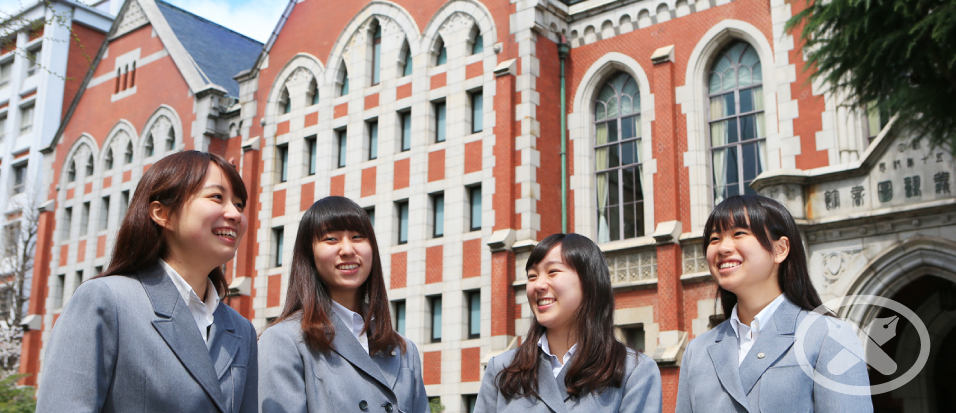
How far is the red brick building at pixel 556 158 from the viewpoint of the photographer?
47.8 feet

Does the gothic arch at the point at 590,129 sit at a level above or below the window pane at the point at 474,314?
above

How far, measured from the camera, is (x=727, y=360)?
394cm

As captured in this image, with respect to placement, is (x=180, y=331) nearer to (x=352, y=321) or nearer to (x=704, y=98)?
(x=352, y=321)

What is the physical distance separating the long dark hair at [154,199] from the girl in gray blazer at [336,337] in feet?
2.53

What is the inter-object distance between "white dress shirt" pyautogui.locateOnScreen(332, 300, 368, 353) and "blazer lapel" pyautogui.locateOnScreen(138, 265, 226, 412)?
41.6 inches

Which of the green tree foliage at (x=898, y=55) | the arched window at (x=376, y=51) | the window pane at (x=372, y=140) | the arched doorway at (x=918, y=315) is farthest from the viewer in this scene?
the arched window at (x=376, y=51)

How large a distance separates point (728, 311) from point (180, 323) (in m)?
2.59

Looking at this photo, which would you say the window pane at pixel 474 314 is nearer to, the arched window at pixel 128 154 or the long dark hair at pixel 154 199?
the arched window at pixel 128 154

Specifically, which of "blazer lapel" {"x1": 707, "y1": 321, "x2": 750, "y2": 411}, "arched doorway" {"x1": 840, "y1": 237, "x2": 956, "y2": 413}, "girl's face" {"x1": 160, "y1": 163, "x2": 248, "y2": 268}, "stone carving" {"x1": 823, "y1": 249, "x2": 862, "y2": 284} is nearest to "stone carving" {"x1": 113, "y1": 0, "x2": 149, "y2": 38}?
"stone carving" {"x1": 823, "y1": 249, "x2": 862, "y2": 284}

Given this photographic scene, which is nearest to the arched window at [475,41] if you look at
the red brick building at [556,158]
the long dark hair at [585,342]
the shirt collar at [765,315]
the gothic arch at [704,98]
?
the red brick building at [556,158]

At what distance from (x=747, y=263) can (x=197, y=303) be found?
240cm

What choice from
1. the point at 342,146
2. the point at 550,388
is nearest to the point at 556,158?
the point at 342,146

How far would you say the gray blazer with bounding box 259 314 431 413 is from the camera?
3.90 meters

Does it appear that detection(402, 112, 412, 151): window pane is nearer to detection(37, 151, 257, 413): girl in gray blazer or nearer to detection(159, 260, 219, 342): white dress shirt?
detection(37, 151, 257, 413): girl in gray blazer
